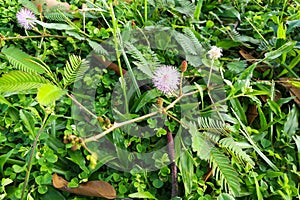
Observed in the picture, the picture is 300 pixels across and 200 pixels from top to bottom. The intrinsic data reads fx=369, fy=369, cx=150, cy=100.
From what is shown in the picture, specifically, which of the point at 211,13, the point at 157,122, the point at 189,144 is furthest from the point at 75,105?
the point at 211,13

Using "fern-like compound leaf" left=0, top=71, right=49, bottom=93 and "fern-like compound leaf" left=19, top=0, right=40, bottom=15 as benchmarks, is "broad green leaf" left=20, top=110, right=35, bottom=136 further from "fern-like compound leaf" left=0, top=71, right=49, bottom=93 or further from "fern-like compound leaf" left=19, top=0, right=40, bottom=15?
"fern-like compound leaf" left=19, top=0, right=40, bottom=15

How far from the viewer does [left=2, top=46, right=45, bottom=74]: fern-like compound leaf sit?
107cm

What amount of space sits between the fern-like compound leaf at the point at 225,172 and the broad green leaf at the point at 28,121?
1.59ft

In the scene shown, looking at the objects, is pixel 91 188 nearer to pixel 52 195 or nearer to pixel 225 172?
pixel 52 195

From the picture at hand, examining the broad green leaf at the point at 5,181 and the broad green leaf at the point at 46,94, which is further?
the broad green leaf at the point at 5,181

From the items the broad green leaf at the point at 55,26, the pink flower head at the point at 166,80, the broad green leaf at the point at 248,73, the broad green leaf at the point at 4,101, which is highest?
the broad green leaf at the point at 55,26

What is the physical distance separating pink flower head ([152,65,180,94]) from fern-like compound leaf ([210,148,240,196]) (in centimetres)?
22

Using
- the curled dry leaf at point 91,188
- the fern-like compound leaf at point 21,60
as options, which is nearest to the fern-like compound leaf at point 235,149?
the curled dry leaf at point 91,188

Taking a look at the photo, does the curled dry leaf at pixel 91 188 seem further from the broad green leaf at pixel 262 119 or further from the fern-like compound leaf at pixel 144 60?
the broad green leaf at pixel 262 119

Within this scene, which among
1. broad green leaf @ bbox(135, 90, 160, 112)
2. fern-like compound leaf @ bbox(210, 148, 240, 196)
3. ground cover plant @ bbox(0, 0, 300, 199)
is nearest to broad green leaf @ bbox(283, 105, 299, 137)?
ground cover plant @ bbox(0, 0, 300, 199)

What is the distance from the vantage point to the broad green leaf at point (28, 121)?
991 millimetres

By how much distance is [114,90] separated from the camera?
3.77 feet

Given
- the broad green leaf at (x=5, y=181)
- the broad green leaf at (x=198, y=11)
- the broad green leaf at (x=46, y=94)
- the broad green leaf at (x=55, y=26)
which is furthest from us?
the broad green leaf at (x=198, y=11)

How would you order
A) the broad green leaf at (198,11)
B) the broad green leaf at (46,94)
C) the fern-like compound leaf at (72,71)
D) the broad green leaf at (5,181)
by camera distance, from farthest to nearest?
the broad green leaf at (198,11) → the fern-like compound leaf at (72,71) → the broad green leaf at (5,181) → the broad green leaf at (46,94)
